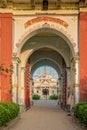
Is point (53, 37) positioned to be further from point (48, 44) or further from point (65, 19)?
point (65, 19)

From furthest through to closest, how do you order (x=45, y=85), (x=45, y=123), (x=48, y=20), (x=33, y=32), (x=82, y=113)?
(x=45, y=85)
(x=33, y=32)
(x=48, y=20)
(x=45, y=123)
(x=82, y=113)

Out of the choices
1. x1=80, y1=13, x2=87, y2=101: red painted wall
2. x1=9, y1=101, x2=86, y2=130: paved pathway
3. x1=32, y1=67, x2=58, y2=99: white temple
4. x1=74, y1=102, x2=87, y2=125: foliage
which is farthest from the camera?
x1=32, y1=67, x2=58, y2=99: white temple

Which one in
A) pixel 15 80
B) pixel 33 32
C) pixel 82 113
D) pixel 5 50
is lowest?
pixel 82 113

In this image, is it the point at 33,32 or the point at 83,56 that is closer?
the point at 83,56

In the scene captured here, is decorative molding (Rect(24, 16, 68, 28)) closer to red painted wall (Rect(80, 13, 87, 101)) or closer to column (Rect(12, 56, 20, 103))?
red painted wall (Rect(80, 13, 87, 101))

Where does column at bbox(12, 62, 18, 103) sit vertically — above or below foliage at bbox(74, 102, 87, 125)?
above

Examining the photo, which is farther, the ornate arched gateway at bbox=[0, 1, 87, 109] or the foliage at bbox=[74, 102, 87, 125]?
the ornate arched gateway at bbox=[0, 1, 87, 109]

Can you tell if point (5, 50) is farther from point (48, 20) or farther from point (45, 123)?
point (45, 123)

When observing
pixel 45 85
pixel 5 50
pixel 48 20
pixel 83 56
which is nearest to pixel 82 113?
pixel 83 56

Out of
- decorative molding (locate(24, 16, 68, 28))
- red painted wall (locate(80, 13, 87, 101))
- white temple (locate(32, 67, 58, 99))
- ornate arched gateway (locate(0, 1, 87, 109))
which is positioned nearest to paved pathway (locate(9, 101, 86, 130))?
ornate arched gateway (locate(0, 1, 87, 109))

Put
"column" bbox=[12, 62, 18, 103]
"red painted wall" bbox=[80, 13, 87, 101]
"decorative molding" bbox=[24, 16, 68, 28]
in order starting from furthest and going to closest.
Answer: "decorative molding" bbox=[24, 16, 68, 28] → "column" bbox=[12, 62, 18, 103] → "red painted wall" bbox=[80, 13, 87, 101]

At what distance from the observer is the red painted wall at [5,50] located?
54.0 feet

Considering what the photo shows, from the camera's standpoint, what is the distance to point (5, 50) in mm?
16734

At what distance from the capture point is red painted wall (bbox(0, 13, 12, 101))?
16.5 meters
